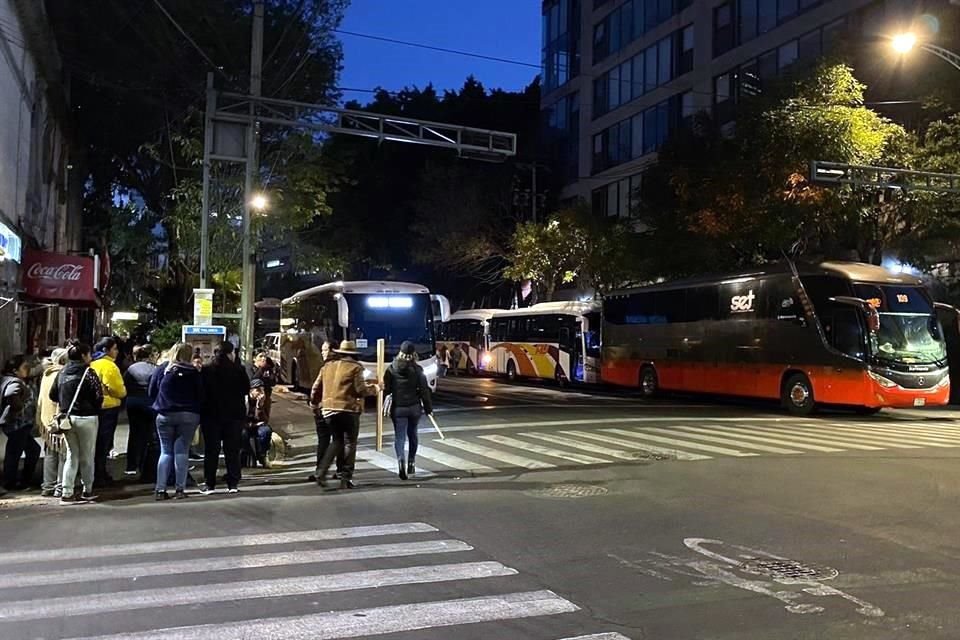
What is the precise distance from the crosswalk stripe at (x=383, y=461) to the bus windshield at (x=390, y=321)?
8841 mm

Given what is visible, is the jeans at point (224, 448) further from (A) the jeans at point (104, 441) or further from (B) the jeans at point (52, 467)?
(B) the jeans at point (52, 467)

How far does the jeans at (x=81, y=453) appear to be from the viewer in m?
9.46

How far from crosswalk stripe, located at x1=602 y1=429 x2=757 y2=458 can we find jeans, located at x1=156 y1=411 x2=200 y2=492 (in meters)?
8.24

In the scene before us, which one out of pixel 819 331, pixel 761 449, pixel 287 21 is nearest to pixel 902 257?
pixel 819 331

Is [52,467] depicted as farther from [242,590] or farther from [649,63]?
[649,63]

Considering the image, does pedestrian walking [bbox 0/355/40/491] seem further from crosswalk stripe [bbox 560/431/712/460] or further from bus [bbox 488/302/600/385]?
bus [bbox 488/302/600/385]

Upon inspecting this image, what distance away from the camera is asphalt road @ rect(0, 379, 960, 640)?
→ 553 centimetres

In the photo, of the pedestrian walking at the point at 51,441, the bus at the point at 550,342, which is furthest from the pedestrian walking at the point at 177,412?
the bus at the point at 550,342

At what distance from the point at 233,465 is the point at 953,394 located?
24.3 m

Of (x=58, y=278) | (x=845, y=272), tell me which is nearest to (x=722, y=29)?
(x=845, y=272)

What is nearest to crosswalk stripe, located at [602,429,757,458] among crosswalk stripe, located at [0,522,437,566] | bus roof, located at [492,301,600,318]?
crosswalk stripe, located at [0,522,437,566]

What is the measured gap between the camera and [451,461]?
1282 cm

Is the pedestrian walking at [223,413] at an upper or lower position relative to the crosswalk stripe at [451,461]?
upper

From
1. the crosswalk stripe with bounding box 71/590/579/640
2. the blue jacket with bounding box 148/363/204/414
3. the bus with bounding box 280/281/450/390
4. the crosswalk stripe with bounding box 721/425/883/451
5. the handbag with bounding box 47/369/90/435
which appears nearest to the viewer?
the crosswalk stripe with bounding box 71/590/579/640
